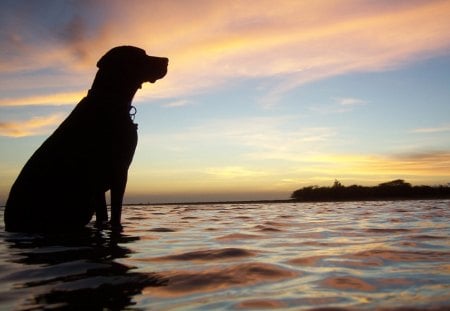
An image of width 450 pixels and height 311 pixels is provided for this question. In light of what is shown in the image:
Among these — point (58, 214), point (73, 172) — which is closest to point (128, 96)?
point (73, 172)

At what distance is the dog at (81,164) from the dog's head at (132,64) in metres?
0.02

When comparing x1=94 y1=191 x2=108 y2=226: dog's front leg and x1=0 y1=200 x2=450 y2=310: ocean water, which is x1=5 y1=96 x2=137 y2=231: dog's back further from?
x1=0 y1=200 x2=450 y2=310: ocean water

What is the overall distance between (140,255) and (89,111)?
2.74 meters

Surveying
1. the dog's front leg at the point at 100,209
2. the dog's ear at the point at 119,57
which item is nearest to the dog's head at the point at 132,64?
the dog's ear at the point at 119,57

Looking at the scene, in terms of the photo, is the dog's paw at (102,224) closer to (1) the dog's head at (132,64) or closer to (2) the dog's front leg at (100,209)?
(2) the dog's front leg at (100,209)

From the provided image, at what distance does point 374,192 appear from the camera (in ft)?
150

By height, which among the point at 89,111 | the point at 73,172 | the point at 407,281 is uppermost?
the point at 89,111

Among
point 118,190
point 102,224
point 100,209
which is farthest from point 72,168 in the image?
point 102,224

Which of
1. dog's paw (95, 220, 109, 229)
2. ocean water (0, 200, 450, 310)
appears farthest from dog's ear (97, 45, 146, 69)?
ocean water (0, 200, 450, 310)

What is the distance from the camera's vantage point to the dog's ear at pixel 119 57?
6.20 meters

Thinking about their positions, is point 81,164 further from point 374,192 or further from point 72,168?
point 374,192

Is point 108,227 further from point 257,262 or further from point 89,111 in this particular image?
point 257,262

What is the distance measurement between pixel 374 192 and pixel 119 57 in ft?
145

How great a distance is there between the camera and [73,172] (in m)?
5.39
